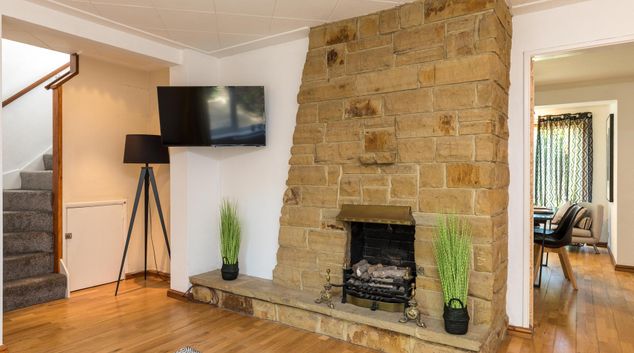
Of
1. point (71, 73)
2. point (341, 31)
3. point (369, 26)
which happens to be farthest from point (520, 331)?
point (71, 73)

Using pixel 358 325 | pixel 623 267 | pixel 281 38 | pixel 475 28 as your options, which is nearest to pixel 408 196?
pixel 358 325

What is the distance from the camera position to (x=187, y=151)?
381 cm

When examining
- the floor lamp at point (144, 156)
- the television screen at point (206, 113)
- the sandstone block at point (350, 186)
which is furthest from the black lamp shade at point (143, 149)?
the sandstone block at point (350, 186)

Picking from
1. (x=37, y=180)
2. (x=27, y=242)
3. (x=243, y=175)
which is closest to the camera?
(x=27, y=242)

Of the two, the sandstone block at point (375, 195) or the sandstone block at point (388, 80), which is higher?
the sandstone block at point (388, 80)

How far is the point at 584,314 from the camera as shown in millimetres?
3357

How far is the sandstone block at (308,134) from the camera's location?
3.28 metres

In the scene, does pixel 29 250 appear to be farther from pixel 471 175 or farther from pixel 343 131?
pixel 471 175

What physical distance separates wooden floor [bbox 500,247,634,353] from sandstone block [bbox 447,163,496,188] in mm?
1148

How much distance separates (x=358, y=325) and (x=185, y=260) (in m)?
1.90

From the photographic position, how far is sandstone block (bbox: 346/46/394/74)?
2.94 meters

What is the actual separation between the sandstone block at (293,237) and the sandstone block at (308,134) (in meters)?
0.76

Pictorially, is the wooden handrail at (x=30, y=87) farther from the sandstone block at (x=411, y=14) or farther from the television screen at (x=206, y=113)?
the sandstone block at (x=411, y=14)

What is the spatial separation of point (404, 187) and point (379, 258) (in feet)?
2.22
